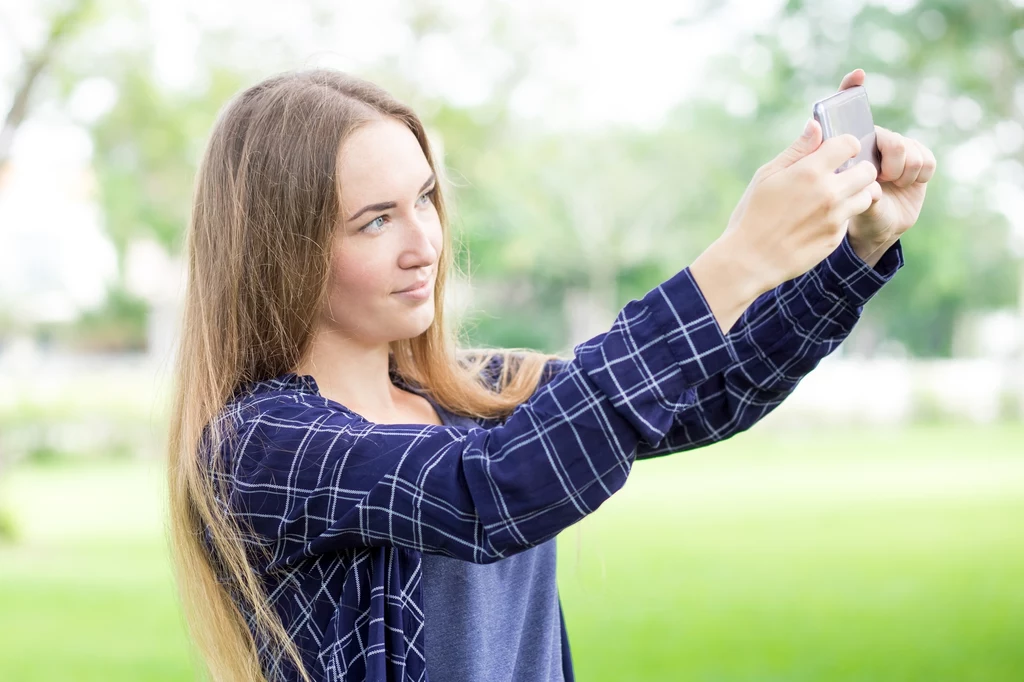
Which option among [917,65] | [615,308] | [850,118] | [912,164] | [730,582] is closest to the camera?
[850,118]

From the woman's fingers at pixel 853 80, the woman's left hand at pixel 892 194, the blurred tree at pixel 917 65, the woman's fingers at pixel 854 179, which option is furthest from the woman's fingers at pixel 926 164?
the blurred tree at pixel 917 65

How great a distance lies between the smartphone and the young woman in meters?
0.03

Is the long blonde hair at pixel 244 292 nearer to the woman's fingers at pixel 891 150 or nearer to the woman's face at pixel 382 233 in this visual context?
the woman's face at pixel 382 233

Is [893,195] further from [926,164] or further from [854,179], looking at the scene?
[854,179]

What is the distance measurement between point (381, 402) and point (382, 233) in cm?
28

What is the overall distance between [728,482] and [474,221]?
9747mm

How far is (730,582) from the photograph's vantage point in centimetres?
609

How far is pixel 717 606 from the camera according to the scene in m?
5.55

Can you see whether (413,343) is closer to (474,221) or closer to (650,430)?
(650,430)

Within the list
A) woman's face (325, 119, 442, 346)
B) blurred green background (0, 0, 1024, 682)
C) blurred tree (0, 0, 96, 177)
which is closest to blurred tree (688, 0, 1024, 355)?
blurred green background (0, 0, 1024, 682)

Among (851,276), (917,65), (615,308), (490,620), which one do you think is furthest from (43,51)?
(615,308)

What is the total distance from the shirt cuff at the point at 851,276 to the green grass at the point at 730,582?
572 mm

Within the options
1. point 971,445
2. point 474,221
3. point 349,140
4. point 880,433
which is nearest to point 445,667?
point 349,140

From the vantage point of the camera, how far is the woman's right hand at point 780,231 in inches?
37.5
